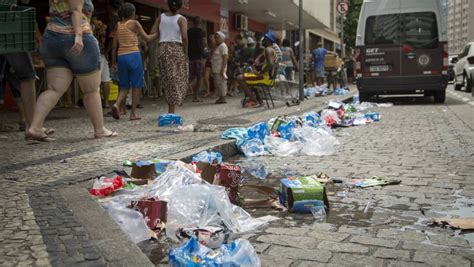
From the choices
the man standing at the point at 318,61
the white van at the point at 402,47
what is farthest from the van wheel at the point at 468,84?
the white van at the point at 402,47

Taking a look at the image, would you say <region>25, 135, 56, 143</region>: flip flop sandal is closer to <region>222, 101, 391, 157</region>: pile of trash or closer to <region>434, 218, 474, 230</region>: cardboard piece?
<region>222, 101, 391, 157</region>: pile of trash

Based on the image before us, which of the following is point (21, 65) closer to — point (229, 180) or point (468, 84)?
point (229, 180)

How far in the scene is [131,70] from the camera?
26.5ft

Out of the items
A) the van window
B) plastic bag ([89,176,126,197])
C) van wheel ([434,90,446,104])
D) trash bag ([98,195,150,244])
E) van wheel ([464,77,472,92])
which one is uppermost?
the van window

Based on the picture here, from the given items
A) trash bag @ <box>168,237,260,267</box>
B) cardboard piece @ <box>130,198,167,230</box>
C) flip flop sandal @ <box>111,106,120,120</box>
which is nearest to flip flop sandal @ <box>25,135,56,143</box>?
flip flop sandal @ <box>111,106,120,120</box>

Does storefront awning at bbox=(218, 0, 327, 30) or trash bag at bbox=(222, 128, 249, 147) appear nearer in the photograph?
trash bag at bbox=(222, 128, 249, 147)

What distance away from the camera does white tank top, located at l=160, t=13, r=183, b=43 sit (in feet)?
26.1

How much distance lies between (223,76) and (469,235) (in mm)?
9908

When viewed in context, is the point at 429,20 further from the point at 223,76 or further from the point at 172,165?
the point at 172,165

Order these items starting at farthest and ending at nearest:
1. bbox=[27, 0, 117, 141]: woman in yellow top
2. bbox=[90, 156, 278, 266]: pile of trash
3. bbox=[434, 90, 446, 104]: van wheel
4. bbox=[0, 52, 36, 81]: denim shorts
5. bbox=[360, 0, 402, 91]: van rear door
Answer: bbox=[434, 90, 446, 104]: van wheel
bbox=[360, 0, 402, 91]: van rear door
bbox=[0, 52, 36, 81]: denim shorts
bbox=[27, 0, 117, 141]: woman in yellow top
bbox=[90, 156, 278, 266]: pile of trash

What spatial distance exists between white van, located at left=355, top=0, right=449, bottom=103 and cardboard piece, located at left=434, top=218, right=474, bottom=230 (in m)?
10.6

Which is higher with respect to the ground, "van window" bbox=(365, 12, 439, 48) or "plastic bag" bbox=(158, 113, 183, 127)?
"van window" bbox=(365, 12, 439, 48)

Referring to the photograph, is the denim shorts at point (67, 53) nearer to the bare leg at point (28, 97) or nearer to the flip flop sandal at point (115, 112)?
the bare leg at point (28, 97)

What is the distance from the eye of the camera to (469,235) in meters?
3.10
